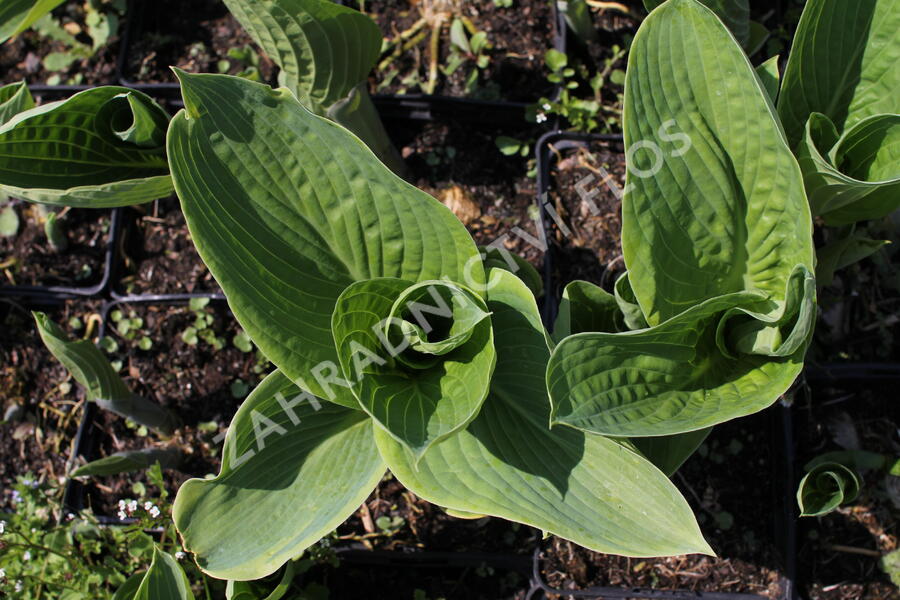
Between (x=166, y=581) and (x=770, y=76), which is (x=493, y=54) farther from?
(x=166, y=581)

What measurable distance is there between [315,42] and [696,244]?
0.75m

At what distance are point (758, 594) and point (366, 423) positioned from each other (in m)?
0.90

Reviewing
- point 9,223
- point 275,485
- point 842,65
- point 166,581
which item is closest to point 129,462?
point 166,581

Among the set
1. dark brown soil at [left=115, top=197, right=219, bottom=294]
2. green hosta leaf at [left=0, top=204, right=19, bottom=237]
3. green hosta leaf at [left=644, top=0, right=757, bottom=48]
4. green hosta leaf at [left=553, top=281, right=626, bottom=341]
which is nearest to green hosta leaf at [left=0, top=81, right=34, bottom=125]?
dark brown soil at [left=115, top=197, right=219, bottom=294]

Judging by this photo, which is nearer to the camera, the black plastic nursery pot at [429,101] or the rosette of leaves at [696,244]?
the rosette of leaves at [696,244]

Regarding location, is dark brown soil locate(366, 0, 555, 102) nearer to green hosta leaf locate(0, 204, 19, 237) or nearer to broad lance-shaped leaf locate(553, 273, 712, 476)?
broad lance-shaped leaf locate(553, 273, 712, 476)

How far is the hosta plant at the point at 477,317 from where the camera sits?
1.05 metres

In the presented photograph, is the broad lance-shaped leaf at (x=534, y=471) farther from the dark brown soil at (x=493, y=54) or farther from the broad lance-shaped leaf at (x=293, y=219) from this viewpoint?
the dark brown soil at (x=493, y=54)

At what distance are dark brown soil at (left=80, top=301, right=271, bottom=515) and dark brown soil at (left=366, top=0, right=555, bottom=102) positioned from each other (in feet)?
2.49

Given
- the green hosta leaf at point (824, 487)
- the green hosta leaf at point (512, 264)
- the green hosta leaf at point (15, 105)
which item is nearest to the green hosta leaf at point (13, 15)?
the green hosta leaf at point (15, 105)

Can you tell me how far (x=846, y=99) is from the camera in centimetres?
133

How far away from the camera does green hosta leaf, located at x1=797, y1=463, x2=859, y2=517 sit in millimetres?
1393

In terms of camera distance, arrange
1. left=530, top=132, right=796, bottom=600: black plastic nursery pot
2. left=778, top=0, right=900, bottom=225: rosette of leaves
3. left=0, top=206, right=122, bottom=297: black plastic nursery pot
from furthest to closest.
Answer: left=0, top=206, right=122, bottom=297: black plastic nursery pot
left=530, top=132, right=796, bottom=600: black plastic nursery pot
left=778, top=0, right=900, bottom=225: rosette of leaves

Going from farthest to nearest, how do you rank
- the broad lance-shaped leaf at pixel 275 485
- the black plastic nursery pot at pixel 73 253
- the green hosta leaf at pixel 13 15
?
the black plastic nursery pot at pixel 73 253, the green hosta leaf at pixel 13 15, the broad lance-shaped leaf at pixel 275 485
